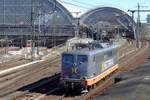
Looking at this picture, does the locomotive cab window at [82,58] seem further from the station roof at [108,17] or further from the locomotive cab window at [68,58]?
the station roof at [108,17]

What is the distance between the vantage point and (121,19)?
161750mm

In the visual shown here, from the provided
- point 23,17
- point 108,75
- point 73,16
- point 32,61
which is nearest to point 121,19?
point 73,16

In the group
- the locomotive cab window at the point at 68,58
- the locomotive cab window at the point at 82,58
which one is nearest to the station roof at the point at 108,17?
the locomotive cab window at the point at 68,58

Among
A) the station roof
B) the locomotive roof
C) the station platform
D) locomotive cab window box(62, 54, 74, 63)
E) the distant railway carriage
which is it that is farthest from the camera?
the station roof

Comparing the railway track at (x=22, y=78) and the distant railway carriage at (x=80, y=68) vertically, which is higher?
the distant railway carriage at (x=80, y=68)

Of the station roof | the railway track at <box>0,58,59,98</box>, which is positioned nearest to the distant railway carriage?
→ the railway track at <box>0,58,59,98</box>

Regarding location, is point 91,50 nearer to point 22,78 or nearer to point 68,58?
point 68,58

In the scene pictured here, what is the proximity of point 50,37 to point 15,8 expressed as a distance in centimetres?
5339

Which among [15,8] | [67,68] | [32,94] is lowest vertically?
[32,94]

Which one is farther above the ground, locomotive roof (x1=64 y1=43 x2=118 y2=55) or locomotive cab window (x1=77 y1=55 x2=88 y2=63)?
locomotive roof (x1=64 y1=43 x2=118 y2=55)

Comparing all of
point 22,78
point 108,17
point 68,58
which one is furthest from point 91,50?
point 108,17

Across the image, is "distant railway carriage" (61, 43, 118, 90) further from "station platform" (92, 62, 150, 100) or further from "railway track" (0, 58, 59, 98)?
"station platform" (92, 62, 150, 100)

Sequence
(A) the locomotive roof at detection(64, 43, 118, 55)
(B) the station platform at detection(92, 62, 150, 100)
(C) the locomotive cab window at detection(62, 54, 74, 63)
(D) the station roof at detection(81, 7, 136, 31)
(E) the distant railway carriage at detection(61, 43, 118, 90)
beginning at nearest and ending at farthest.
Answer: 1. (B) the station platform at detection(92, 62, 150, 100)
2. (E) the distant railway carriage at detection(61, 43, 118, 90)
3. (C) the locomotive cab window at detection(62, 54, 74, 63)
4. (A) the locomotive roof at detection(64, 43, 118, 55)
5. (D) the station roof at detection(81, 7, 136, 31)

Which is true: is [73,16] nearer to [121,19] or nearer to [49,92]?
[121,19]
